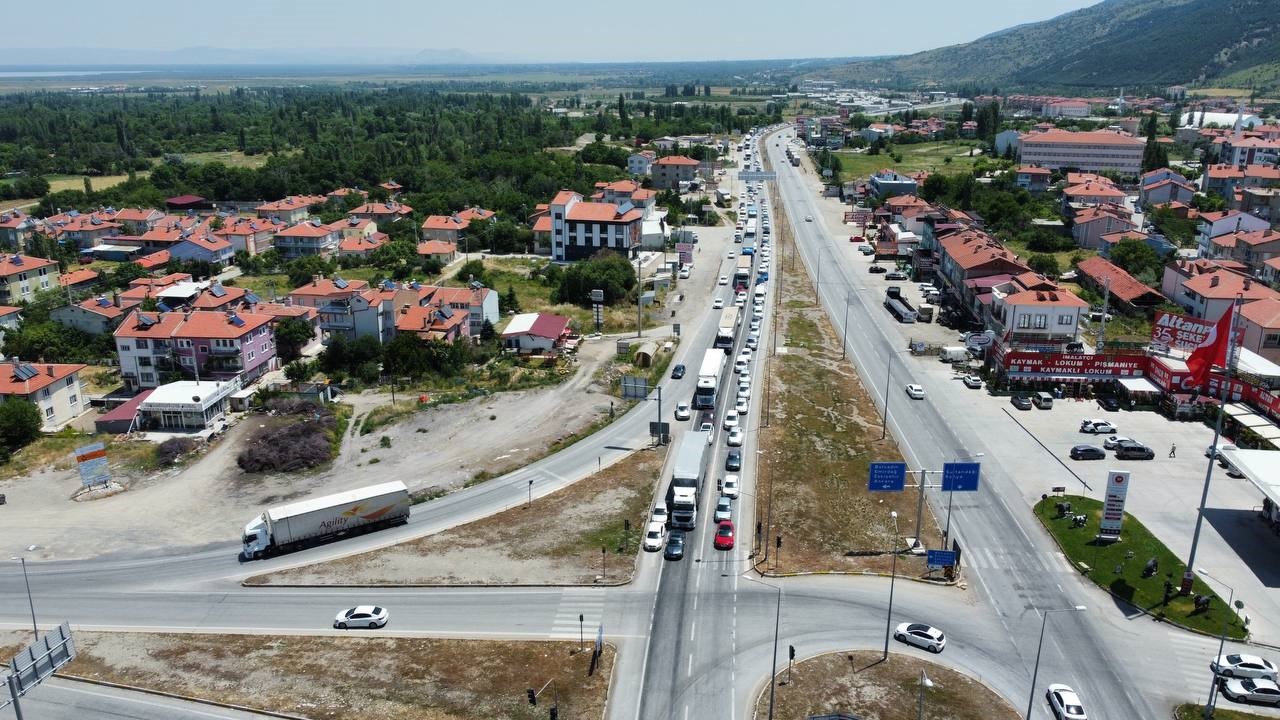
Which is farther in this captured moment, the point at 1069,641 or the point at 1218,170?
the point at 1218,170

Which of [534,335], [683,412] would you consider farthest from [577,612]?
[534,335]

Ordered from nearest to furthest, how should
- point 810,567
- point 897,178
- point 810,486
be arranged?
point 810,567, point 810,486, point 897,178

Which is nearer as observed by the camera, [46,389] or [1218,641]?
[1218,641]

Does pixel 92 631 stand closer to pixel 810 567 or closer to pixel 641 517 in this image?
pixel 641 517

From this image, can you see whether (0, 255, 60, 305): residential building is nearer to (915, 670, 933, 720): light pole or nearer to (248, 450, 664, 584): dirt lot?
(248, 450, 664, 584): dirt lot

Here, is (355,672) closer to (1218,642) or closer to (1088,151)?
(1218,642)

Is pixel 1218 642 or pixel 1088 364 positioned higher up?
pixel 1088 364

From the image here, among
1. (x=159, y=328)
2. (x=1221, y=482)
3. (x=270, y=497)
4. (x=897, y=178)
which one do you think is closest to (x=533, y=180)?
(x=897, y=178)

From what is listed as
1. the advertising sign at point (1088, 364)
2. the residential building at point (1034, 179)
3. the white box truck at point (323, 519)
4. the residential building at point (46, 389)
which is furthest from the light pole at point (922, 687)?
the residential building at point (1034, 179)
